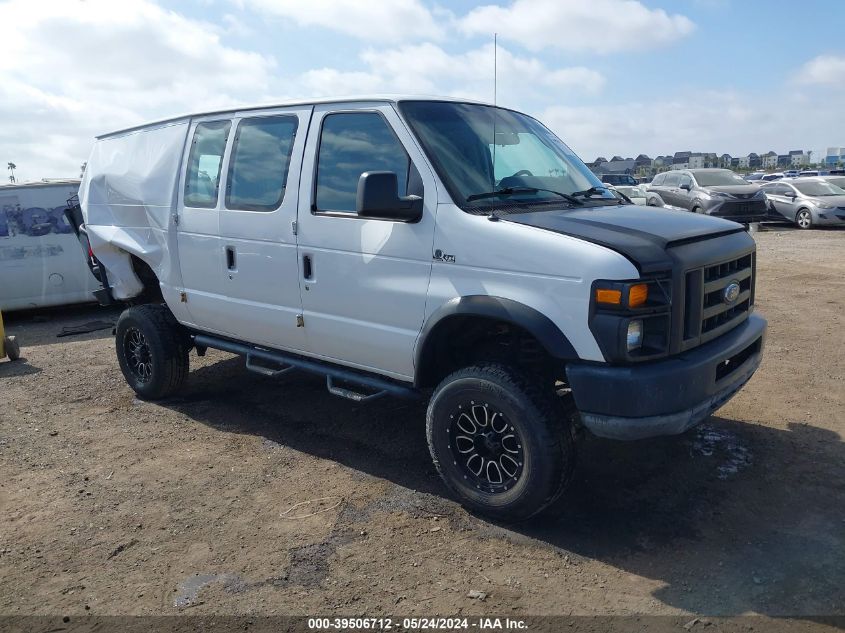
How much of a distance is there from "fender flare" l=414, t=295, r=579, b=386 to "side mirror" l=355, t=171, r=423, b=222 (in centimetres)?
57

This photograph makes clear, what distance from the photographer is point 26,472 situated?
189 inches

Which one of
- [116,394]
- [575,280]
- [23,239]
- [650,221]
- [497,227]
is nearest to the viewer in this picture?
[575,280]

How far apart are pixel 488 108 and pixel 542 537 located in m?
2.72

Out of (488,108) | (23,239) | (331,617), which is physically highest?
(488,108)

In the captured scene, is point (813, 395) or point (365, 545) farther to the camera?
point (813, 395)

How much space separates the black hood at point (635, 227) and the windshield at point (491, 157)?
0.81 feet

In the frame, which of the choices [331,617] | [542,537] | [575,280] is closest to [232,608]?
[331,617]

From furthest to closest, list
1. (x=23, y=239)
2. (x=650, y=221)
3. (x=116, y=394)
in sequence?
(x=23, y=239), (x=116, y=394), (x=650, y=221)

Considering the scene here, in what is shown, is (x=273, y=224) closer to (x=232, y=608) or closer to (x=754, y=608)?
(x=232, y=608)

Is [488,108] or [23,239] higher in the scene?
[488,108]

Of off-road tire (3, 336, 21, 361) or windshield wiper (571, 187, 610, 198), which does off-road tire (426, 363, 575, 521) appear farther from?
off-road tire (3, 336, 21, 361)

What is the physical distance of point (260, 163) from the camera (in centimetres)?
482

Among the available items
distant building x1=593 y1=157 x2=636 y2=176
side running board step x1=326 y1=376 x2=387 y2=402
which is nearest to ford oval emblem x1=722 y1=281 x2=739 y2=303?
side running board step x1=326 y1=376 x2=387 y2=402

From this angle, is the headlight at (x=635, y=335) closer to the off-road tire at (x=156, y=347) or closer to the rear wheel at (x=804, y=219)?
the off-road tire at (x=156, y=347)
